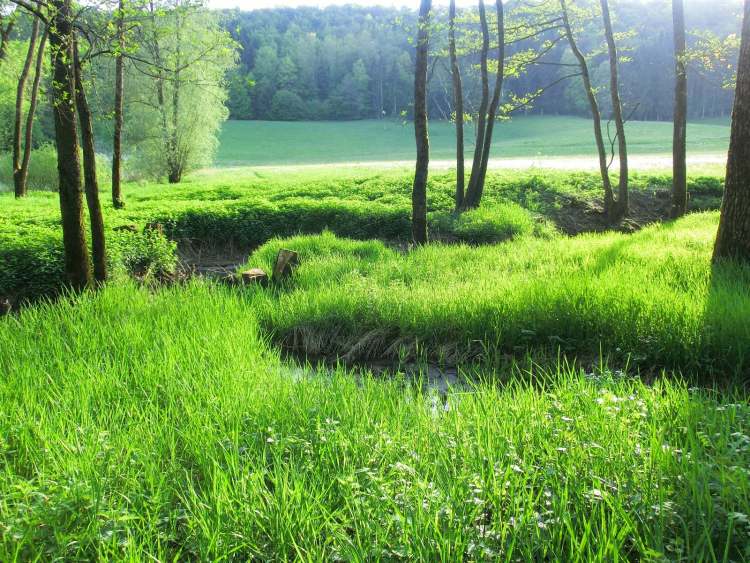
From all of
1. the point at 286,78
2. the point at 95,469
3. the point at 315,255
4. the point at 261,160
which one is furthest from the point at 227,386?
the point at 286,78

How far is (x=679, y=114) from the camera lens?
12.9 m

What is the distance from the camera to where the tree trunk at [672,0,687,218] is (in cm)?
1251

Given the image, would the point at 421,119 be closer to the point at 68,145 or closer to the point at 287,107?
the point at 68,145

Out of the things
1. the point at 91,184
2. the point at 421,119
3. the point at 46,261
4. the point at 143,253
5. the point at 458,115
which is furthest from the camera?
the point at 458,115

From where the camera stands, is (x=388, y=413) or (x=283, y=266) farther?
(x=283, y=266)

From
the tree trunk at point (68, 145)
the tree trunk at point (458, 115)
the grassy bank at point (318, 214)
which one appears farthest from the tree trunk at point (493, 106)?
the tree trunk at point (68, 145)

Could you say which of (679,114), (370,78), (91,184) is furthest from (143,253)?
(370,78)

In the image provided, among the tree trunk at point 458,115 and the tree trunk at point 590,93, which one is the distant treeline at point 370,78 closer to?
the tree trunk at point 590,93

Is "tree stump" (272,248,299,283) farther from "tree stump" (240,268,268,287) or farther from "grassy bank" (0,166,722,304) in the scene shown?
"grassy bank" (0,166,722,304)

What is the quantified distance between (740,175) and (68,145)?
8528 millimetres

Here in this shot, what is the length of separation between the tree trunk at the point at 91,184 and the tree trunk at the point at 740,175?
824cm

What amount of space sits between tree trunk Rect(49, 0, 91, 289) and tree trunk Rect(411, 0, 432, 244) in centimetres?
568

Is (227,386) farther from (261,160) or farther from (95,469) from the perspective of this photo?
(261,160)

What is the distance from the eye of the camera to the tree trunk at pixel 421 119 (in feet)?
34.5
